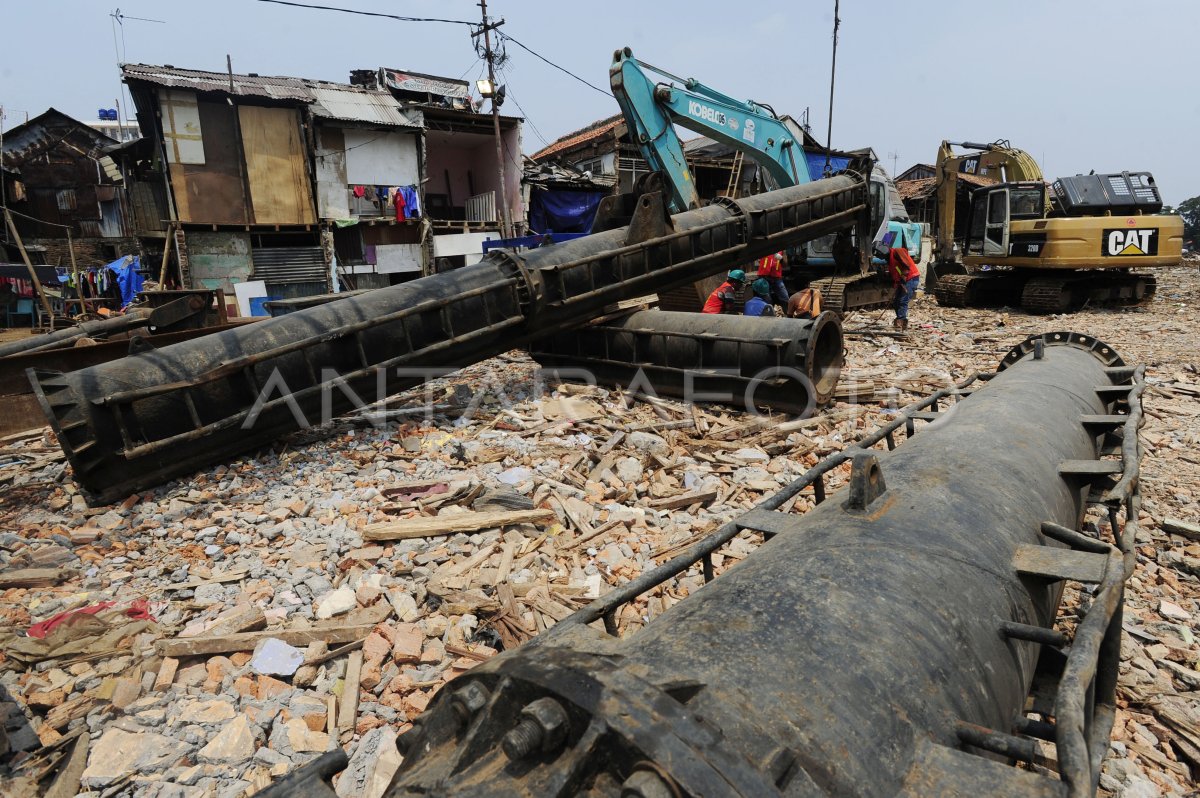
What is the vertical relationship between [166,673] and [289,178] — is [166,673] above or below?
below

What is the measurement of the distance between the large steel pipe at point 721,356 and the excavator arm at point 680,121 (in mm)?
2698

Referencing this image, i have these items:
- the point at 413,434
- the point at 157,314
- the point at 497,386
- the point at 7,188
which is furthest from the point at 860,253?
the point at 7,188

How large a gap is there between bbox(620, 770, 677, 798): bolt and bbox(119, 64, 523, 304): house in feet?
78.5

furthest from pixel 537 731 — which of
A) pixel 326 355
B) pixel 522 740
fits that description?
pixel 326 355

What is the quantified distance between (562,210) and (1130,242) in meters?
19.6

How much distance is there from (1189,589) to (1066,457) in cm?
170

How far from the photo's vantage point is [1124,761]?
2.88 meters

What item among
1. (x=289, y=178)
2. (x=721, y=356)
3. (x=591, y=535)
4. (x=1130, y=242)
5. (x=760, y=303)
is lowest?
(x=591, y=535)

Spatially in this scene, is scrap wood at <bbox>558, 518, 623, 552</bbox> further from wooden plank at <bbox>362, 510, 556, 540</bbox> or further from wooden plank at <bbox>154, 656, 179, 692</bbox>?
wooden plank at <bbox>154, 656, 179, 692</bbox>

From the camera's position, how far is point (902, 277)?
1224 centimetres

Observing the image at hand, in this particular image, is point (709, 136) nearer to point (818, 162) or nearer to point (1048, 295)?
point (1048, 295)

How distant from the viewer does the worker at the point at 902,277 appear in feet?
39.5

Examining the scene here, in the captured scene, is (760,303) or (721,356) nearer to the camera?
(721,356)

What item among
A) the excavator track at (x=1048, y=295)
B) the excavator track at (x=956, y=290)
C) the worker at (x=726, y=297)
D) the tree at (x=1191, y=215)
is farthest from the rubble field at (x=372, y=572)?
the tree at (x=1191, y=215)
